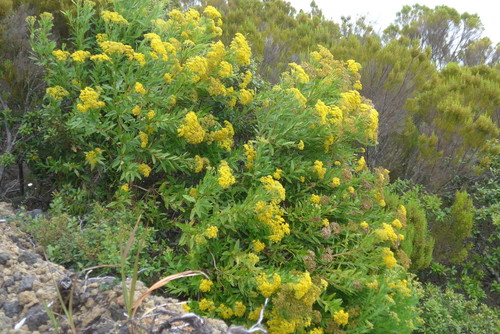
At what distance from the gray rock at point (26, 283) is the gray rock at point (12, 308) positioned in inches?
4.8

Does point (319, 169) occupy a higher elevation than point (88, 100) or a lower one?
lower

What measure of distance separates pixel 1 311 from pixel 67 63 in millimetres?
2540

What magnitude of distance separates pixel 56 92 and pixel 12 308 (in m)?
1.99

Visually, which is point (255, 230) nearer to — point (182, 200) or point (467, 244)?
point (182, 200)

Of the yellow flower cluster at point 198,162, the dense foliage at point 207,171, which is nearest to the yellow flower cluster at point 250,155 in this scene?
the dense foliage at point 207,171

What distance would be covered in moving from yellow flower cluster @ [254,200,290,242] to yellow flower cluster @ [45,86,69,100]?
1879 millimetres

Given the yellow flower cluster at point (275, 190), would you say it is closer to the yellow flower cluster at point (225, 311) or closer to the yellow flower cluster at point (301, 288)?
the yellow flower cluster at point (301, 288)

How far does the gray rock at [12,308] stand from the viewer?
239 cm

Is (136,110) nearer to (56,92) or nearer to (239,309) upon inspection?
(56,92)

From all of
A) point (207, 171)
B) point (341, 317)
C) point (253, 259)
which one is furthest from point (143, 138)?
point (341, 317)

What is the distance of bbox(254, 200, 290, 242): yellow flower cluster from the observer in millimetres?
3223

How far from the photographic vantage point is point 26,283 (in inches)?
103

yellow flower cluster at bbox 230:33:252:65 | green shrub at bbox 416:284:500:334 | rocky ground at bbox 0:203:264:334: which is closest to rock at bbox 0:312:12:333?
rocky ground at bbox 0:203:264:334

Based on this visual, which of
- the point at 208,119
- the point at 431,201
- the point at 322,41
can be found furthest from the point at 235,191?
the point at 322,41
